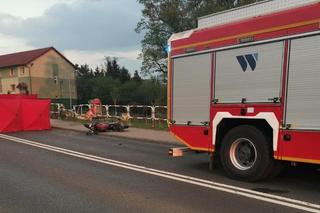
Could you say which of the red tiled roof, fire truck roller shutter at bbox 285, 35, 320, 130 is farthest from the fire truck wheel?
the red tiled roof

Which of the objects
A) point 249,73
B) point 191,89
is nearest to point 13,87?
point 191,89

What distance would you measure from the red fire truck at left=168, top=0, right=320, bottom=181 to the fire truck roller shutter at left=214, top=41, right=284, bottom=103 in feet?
0.06

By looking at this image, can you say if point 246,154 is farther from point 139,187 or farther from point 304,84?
point 139,187

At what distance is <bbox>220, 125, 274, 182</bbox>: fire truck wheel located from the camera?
24.8 feet

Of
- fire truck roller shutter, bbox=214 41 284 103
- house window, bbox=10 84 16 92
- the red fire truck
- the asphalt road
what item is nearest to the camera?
A: the asphalt road

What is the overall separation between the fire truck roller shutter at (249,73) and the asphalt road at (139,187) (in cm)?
159

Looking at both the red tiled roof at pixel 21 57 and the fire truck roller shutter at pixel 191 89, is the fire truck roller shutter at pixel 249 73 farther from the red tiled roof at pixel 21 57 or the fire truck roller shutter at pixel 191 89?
the red tiled roof at pixel 21 57

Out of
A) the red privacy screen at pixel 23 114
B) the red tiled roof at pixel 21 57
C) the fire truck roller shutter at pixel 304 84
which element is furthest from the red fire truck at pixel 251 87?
the red tiled roof at pixel 21 57

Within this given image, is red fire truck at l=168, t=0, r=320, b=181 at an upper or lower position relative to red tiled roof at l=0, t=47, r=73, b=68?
lower

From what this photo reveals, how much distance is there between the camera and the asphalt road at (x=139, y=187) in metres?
6.23

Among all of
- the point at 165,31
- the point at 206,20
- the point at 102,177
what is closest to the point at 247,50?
the point at 206,20

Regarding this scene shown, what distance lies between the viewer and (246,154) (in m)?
8.02

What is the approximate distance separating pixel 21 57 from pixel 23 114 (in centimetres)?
5869

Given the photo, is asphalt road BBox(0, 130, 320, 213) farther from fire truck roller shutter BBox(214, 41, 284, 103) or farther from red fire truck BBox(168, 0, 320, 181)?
fire truck roller shutter BBox(214, 41, 284, 103)
